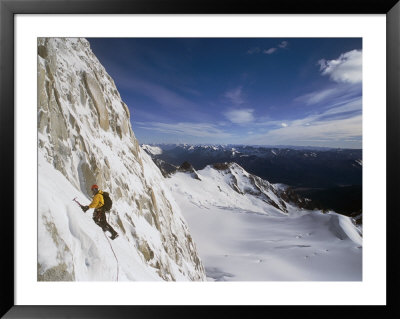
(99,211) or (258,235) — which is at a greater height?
(99,211)

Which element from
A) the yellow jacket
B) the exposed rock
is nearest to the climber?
the yellow jacket

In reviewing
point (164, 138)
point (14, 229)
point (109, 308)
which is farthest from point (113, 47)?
point (109, 308)

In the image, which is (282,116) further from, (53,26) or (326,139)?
(53,26)

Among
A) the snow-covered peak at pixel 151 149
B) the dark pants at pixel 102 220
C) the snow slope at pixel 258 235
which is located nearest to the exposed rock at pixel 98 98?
the snow-covered peak at pixel 151 149

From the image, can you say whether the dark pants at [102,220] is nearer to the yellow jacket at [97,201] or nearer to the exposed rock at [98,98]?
the yellow jacket at [97,201]

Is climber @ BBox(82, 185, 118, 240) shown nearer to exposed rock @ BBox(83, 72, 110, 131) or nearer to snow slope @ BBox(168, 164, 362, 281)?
exposed rock @ BBox(83, 72, 110, 131)

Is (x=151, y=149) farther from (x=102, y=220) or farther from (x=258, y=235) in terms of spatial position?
(x=258, y=235)

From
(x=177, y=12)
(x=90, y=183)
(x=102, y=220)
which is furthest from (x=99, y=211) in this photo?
(x=177, y=12)
